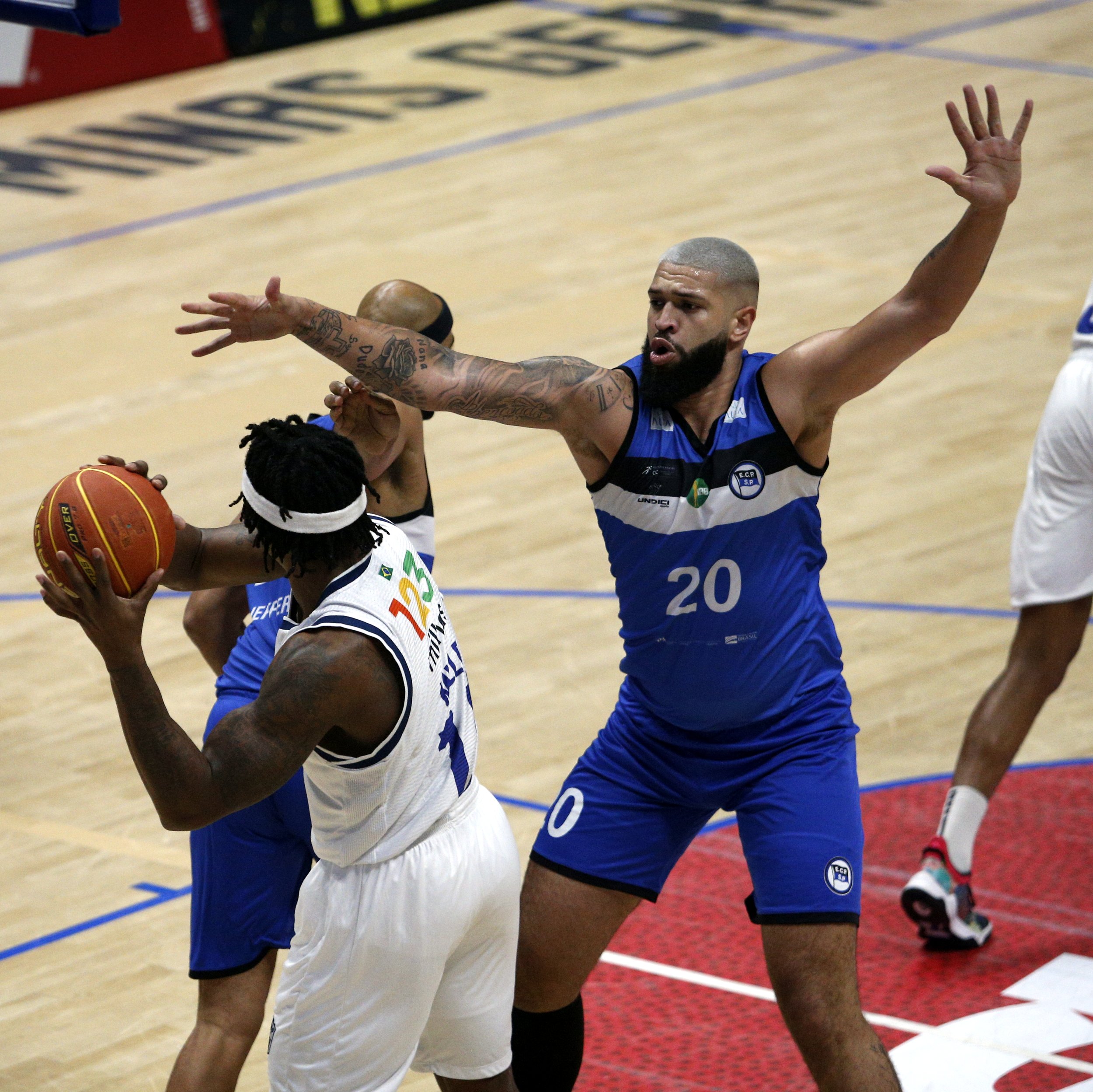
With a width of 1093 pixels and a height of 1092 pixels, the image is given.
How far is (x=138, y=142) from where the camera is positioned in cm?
A: 1738

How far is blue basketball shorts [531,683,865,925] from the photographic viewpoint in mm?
4605

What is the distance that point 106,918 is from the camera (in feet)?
21.0

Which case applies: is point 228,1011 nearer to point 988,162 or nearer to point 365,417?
point 365,417

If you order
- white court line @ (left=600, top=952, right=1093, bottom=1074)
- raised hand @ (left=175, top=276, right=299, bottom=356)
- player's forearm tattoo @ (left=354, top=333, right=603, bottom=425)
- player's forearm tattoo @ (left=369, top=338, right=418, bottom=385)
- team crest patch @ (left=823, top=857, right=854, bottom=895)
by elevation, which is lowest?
white court line @ (left=600, top=952, right=1093, bottom=1074)

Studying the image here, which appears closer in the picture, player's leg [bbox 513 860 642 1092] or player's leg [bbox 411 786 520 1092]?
player's leg [bbox 411 786 520 1092]

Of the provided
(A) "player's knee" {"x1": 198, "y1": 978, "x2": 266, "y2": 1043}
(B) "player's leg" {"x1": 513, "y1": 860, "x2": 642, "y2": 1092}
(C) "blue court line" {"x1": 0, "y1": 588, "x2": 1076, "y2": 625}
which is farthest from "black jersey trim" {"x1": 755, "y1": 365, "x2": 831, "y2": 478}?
(C) "blue court line" {"x1": 0, "y1": 588, "x2": 1076, "y2": 625}

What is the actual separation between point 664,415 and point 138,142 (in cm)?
1360

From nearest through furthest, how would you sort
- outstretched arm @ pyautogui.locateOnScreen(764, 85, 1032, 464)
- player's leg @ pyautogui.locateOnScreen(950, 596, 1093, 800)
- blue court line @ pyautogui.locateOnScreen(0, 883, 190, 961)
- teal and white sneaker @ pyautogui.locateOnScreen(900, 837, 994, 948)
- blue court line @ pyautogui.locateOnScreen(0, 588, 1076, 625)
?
outstretched arm @ pyautogui.locateOnScreen(764, 85, 1032, 464) < teal and white sneaker @ pyautogui.locateOnScreen(900, 837, 994, 948) < player's leg @ pyautogui.locateOnScreen(950, 596, 1093, 800) < blue court line @ pyautogui.locateOnScreen(0, 883, 190, 961) < blue court line @ pyautogui.locateOnScreen(0, 588, 1076, 625)

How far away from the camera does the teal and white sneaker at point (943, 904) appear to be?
5.86 m

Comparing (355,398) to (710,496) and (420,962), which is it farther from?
(420,962)

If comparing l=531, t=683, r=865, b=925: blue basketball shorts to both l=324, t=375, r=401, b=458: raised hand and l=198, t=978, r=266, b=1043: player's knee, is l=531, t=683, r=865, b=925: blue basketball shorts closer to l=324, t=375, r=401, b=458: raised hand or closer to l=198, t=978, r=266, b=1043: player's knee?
l=198, t=978, r=266, b=1043: player's knee

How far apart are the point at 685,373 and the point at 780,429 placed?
0.27 metres

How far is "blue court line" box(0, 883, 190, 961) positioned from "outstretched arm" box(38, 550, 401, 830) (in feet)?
8.92

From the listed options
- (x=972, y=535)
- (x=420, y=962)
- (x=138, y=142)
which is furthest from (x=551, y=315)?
(x=420, y=962)
